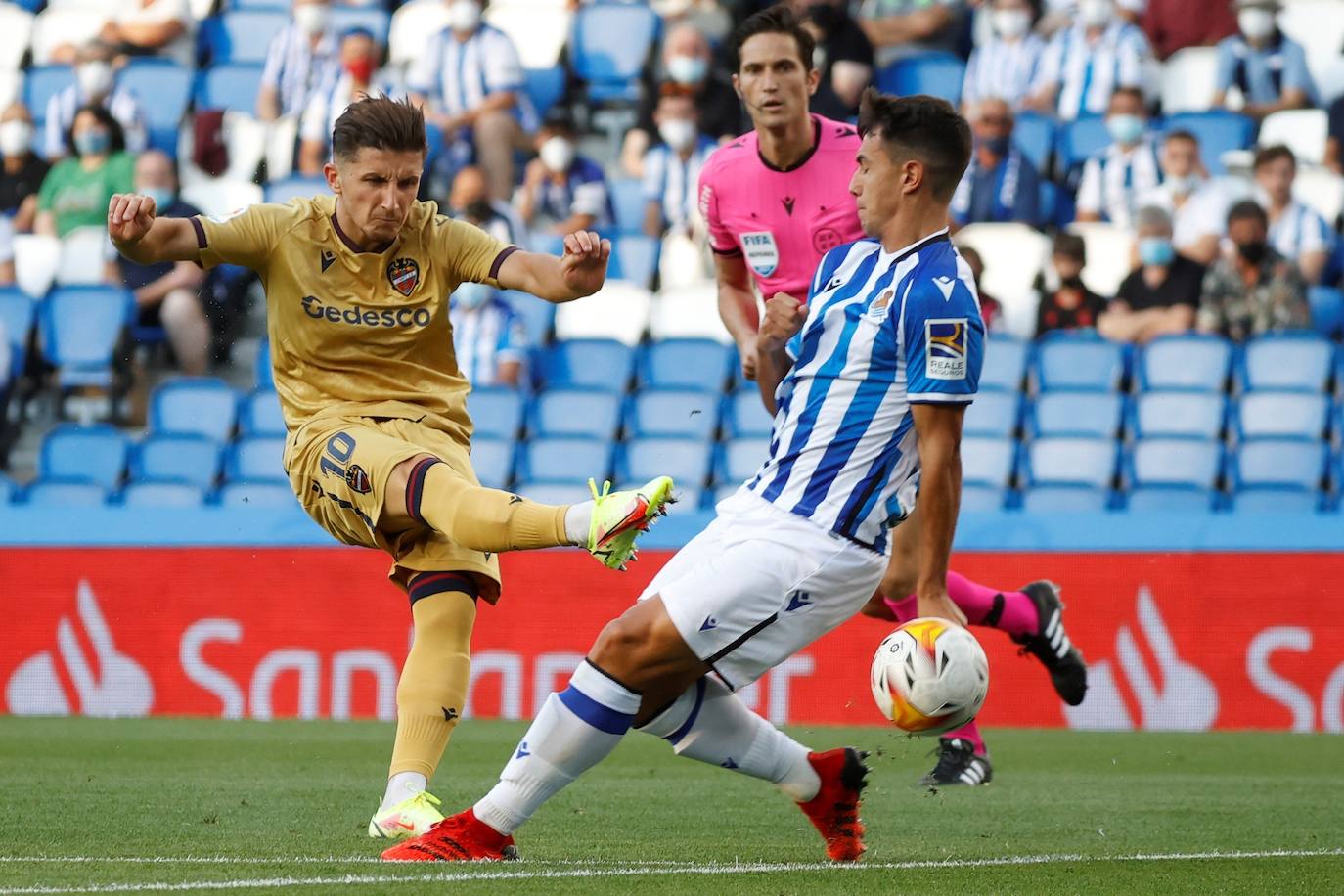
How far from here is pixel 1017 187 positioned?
13.3m

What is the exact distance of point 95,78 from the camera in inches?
593

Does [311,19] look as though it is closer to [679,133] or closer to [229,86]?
[229,86]

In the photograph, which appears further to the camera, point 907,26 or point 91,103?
point 91,103

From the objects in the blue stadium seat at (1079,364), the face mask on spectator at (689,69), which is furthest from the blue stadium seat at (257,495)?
the face mask on spectator at (689,69)

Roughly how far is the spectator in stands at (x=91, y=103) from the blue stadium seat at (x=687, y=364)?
4771 mm

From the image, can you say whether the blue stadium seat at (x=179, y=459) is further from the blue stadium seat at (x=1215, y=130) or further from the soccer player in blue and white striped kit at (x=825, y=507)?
the soccer player in blue and white striped kit at (x=825, y=507)

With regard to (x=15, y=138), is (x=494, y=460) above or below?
below

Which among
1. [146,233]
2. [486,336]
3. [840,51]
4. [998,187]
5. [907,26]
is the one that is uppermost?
[907,26]

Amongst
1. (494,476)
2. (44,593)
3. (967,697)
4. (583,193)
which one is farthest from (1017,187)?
(967,697)

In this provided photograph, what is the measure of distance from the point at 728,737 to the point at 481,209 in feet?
27.3

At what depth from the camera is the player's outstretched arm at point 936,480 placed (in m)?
4.86

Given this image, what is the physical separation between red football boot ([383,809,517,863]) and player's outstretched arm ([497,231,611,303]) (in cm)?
154

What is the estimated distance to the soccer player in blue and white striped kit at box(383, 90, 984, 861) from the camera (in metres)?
4.86

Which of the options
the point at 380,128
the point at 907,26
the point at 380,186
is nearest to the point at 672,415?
the point at 907,26
